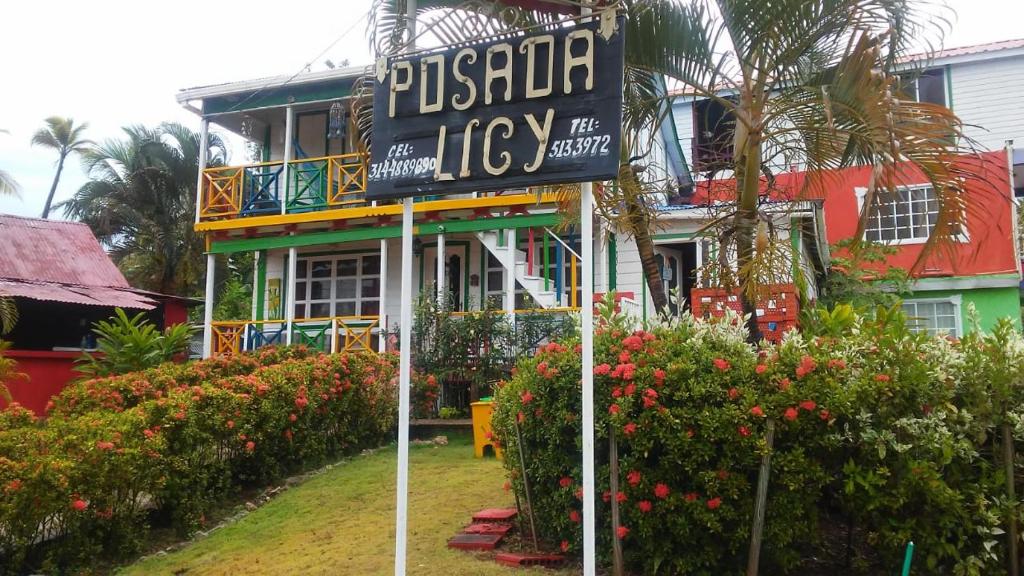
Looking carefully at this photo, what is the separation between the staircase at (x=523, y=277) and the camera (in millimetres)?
12609

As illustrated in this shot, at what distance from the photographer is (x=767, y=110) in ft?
20.8

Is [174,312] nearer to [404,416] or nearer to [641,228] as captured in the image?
[641,228]

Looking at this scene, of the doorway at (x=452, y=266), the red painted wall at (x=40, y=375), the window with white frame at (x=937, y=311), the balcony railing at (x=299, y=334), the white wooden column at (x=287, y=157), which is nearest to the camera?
the balcony railing at (x=299, y=334)

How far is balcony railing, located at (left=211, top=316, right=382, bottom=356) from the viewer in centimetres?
1423

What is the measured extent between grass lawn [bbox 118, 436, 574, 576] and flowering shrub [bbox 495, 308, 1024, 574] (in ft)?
2.95

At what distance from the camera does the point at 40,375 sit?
1509 cm

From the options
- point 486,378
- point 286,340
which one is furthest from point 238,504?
point 286,340

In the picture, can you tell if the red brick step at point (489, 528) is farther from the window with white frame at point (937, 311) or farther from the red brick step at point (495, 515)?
the window with white frame at point (937, 311)

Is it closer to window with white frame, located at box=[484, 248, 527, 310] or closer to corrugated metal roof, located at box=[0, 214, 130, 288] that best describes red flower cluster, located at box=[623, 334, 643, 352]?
window with white frame, located at box=[484, 248, 527, 310]

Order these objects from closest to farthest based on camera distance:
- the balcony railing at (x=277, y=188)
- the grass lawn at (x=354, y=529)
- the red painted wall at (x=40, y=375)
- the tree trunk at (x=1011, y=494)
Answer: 1. the tree trunk at (x=1011, y=494)
2. the grass lawn at (x=354, y=529)
3. the red painted wall at (x=40, y=375)
4. the balcony railing at (x=277, y=188)

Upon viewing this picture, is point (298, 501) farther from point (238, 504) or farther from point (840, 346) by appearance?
point (840, 346)

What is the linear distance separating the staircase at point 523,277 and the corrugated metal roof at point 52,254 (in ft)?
34.5

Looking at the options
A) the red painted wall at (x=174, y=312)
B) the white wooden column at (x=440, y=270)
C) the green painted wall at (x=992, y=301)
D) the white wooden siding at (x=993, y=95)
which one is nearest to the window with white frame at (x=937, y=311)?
the green painted wall at (x=992, y=301)

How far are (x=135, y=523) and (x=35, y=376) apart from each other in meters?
10.6
